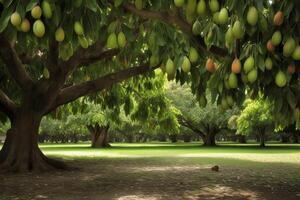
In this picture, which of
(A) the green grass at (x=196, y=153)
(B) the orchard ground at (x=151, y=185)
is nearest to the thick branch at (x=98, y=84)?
(B) the orchard ground at (x=151, y=185)

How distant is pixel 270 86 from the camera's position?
4805 millimetres

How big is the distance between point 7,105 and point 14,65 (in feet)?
9.18

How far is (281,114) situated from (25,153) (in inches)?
542


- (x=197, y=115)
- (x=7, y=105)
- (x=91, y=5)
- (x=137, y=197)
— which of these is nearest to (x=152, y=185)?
(x=137, y=197)

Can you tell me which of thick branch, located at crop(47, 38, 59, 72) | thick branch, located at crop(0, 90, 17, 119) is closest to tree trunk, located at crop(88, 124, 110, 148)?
thick branch, located at crop(0, 90, 17, 119)

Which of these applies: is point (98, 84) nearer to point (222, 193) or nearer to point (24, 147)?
point (24, 147)

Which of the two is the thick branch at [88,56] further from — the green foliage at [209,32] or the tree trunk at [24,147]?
the green foliage at [209,32]

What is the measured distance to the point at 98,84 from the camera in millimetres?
17109

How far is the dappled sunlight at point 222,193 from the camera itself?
1091cm

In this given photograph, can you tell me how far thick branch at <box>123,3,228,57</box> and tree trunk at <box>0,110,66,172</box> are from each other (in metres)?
12.6

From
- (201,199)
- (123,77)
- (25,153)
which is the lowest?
(201,199)

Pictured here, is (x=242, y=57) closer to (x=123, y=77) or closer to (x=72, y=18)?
(x=72, y=18)

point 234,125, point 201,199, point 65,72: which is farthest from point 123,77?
point 234,125

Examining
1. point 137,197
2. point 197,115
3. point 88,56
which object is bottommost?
point 137,197
